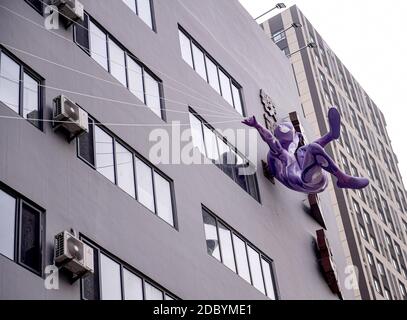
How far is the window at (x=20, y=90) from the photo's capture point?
63.7ft

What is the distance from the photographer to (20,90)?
65.2ft

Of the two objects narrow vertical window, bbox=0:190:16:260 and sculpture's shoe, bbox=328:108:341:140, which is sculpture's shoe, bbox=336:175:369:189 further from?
narrow vertical window, bbox=0:190:16:260

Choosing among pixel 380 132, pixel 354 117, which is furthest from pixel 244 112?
pixel 380 132

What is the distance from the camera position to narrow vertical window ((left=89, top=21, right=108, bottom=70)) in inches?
941

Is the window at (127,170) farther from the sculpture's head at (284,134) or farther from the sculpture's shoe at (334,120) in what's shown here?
the sculpture's head at (284,134)

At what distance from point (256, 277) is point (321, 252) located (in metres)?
6.07

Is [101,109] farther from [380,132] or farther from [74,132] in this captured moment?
[380,132]

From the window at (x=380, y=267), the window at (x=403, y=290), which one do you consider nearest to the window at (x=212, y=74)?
the window at (x=380, y=267)

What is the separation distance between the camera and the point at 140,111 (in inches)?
973

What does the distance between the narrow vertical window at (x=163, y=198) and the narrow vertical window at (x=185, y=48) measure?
6.85m

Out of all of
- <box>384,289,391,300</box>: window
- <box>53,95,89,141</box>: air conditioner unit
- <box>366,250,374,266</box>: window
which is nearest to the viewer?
<box>53,95,89,141</box>: air conditioner unit

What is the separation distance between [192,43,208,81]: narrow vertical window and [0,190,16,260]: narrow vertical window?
13679 mm

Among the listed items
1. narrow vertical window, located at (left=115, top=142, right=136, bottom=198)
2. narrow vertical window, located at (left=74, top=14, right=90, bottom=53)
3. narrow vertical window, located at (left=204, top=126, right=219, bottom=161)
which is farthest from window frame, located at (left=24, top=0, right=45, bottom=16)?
narrow vertical window, located at (left=204, top=126, right=219, bottom=161)

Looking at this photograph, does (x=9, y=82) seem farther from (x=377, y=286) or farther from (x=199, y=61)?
(x=377, y=286)
